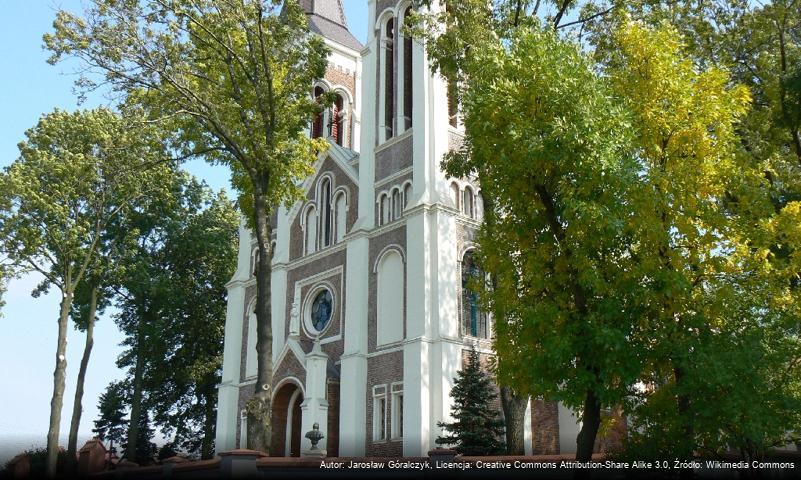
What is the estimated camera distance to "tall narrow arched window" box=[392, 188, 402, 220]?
2623 centimetres

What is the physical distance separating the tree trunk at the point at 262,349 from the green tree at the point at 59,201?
10.0 meters

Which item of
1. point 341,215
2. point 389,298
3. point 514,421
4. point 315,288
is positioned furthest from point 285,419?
point 514,421

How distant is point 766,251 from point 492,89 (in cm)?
557

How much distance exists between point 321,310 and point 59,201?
36.1 ft

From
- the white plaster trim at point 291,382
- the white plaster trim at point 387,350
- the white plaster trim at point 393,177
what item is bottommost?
the white plaster trim at point 291,382

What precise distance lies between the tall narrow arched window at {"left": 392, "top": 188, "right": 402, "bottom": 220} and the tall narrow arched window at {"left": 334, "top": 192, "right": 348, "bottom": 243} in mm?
2632

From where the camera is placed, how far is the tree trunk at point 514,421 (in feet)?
62.2

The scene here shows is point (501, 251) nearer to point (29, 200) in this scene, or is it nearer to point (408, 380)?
point (408, 380)

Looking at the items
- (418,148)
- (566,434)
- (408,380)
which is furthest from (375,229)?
(566,434)

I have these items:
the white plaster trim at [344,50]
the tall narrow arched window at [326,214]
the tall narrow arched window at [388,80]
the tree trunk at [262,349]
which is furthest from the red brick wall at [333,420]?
the white plaster trim at [344,50]

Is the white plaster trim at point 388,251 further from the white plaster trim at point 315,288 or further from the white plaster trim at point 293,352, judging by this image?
the white plaster trim at point 293,352

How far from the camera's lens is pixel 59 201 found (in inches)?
1141

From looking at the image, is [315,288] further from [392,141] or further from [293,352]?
[392,141]

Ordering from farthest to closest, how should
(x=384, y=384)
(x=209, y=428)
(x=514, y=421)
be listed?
(x=209, y=428) < (x=384, y=384) < (x=514, y=421)
